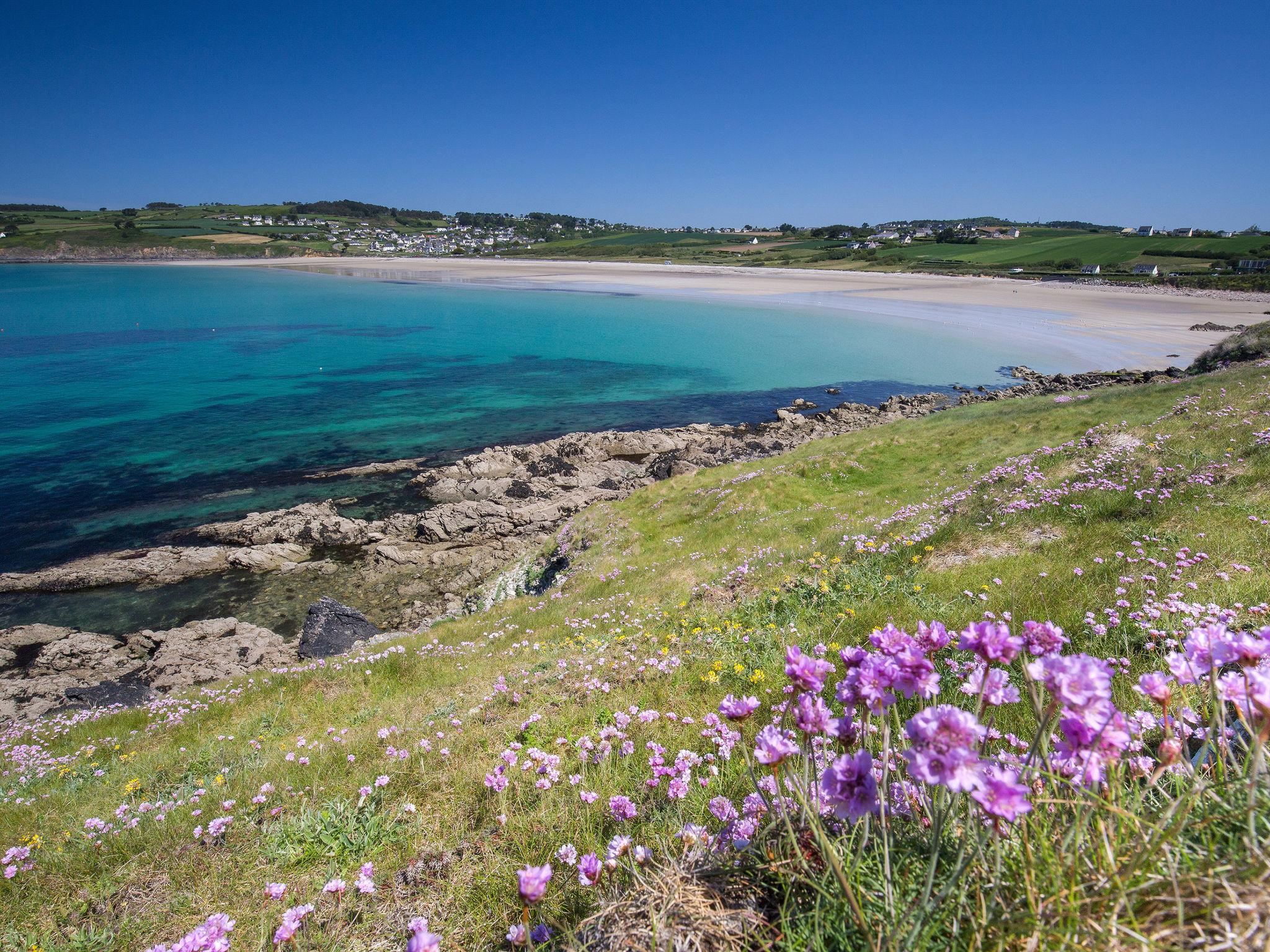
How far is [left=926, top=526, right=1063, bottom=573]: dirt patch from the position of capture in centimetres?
918

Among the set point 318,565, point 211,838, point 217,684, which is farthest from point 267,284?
point 211,838

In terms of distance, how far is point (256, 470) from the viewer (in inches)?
1264

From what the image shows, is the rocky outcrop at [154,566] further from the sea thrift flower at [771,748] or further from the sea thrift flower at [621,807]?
the sea thrift flower at [771,748]

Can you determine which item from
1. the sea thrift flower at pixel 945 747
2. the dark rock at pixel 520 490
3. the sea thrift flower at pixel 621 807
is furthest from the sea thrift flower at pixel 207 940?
the dark rock at pixel 520 490

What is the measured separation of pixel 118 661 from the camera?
57.1 ft

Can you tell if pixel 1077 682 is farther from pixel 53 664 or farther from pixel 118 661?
pixel 53 664

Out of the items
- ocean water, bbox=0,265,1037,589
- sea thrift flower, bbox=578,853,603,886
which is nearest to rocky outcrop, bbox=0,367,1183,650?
ocean water, bbox=0,265,1037,589

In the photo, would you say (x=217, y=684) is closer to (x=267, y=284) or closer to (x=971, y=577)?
(x=971, y=577)

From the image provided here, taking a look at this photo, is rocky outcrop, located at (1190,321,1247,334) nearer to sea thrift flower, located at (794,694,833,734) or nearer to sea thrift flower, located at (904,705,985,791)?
sea thrift flower, located at (794,694,833,734)

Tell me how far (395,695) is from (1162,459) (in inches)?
626

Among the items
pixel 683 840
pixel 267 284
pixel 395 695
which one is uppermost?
pixel 267 284

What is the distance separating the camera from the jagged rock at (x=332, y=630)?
16.5 metres

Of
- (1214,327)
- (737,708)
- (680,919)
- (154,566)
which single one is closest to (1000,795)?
(737,708)

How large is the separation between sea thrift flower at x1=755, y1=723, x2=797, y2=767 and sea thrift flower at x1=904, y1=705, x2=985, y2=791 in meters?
0.54
